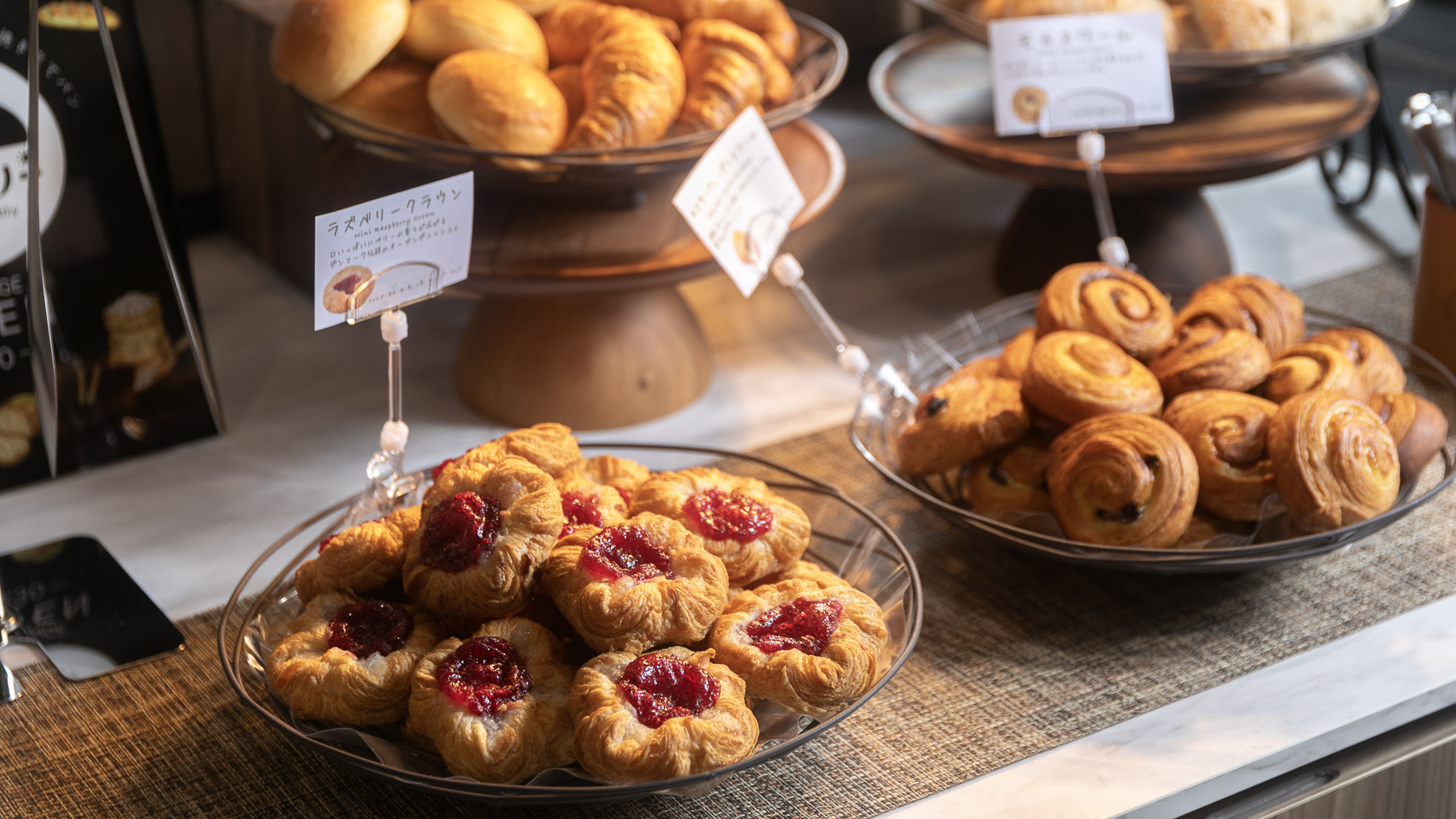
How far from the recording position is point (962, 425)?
3.28 feet

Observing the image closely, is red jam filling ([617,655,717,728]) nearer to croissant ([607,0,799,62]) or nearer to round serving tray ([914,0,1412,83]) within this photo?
croissant ([607,0,799,62])

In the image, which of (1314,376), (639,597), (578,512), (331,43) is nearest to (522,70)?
(331,43)

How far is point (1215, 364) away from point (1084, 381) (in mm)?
118

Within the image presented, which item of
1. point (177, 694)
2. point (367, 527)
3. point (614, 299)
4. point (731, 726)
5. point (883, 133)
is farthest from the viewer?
point (883, 133)

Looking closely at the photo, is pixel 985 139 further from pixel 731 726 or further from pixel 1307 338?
pixel 731 726

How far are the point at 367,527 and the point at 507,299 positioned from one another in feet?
1.88

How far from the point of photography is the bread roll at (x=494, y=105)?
1.10 m

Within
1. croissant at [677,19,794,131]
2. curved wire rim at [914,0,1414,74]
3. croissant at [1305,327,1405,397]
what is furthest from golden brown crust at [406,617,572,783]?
curved wire rim at [914,0,1414,74]

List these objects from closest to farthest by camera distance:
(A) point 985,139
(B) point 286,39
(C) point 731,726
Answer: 1. (C) point 731,726
2. (B) point 286,39
3. (A) point 985,139

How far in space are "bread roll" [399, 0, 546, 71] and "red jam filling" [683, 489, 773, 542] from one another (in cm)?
Answer: 55

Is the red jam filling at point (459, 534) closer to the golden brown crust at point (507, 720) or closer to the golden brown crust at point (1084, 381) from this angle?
the golden brown crust at point (507, 720)

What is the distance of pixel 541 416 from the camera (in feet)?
4.46

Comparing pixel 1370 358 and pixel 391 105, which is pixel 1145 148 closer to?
pixel 1370 358

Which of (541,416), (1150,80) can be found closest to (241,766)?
(541,416)
